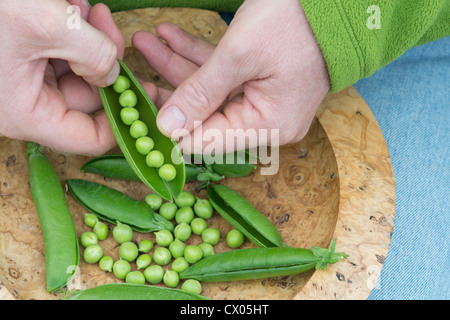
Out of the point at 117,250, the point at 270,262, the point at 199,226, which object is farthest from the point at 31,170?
the point at 270,262

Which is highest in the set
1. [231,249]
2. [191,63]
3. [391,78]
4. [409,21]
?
[409,21]

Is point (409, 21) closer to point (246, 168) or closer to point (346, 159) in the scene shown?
point (346, 159)

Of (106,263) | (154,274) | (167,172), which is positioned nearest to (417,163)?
(167,172)

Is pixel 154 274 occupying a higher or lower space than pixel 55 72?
lower

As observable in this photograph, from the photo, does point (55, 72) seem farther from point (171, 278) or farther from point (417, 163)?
point (417, 163)

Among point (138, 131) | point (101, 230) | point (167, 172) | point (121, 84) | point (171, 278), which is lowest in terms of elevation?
point (171, 278)

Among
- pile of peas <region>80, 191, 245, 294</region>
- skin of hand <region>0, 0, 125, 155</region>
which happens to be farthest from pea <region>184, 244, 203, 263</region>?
skin of hand <region>0, 0, 125, 155</region>
